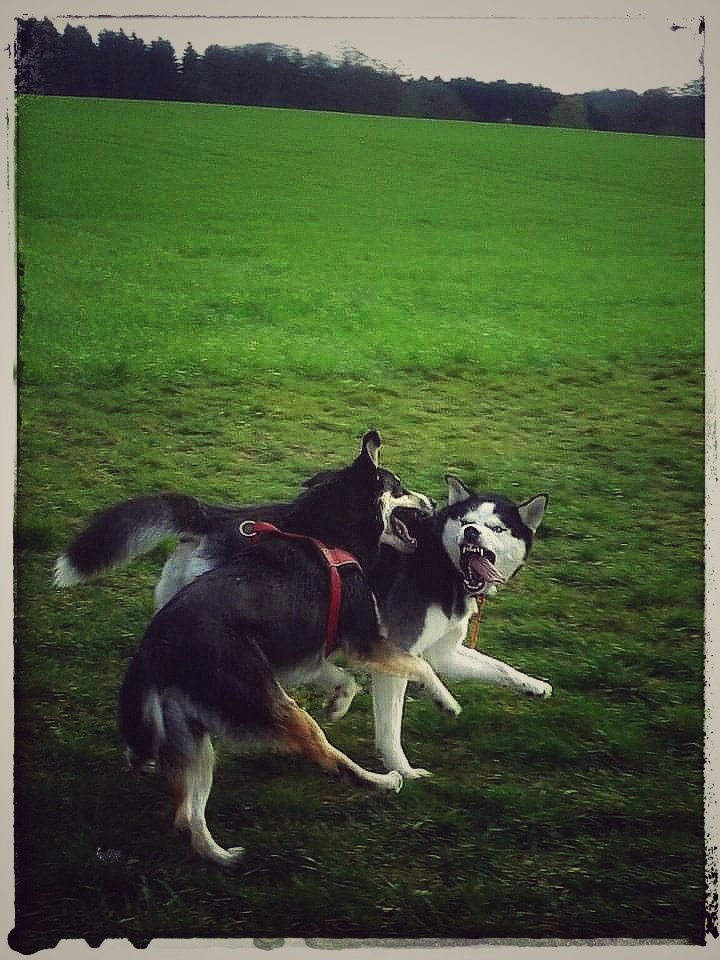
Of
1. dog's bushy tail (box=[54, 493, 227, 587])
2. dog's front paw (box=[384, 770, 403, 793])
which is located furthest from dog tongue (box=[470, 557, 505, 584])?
dog's bushy tail (box=[54, 493, 227, 587])

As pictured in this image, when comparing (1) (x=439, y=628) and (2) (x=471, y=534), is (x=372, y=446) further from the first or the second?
(1) (x=439, y=628)

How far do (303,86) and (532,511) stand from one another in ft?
4.12

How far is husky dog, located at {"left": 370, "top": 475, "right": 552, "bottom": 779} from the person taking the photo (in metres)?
2.84

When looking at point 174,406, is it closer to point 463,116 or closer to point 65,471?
point 65,471

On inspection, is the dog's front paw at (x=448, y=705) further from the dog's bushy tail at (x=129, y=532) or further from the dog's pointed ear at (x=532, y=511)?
the dog's bushy tail at (x=129, y=532)

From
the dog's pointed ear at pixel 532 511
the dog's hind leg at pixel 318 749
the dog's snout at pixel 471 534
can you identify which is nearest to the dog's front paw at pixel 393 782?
the dog's hind leg at pixel 318 749

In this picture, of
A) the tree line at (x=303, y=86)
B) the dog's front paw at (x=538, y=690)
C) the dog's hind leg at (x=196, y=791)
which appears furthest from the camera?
the tree line at (x=303, y=86)

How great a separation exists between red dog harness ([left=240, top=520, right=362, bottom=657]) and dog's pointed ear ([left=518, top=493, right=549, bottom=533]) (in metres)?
0.43

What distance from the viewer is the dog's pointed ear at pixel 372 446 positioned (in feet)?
9.69

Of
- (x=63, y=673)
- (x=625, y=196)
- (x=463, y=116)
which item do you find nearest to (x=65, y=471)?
(x=63, y=673)

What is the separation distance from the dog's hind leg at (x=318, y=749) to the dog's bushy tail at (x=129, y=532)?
19.7 inches

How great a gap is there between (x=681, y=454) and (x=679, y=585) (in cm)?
33

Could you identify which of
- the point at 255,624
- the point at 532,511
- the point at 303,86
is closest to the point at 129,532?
the point at 255,624

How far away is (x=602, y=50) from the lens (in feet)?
10.0
